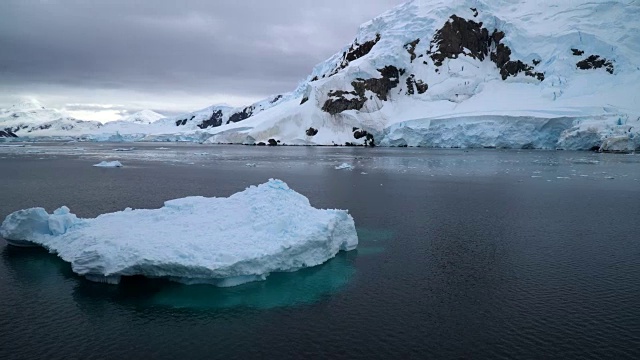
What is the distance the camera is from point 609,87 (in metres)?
72.2

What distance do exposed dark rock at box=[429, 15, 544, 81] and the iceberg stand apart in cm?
8357

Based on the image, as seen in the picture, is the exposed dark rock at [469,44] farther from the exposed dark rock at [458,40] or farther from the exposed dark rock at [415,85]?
the exposed dark rock at [415,85]

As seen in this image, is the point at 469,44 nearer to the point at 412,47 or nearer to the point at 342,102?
the point at 412,47

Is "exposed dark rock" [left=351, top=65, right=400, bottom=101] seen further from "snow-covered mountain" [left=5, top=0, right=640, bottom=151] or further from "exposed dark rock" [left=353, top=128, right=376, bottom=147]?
"exposed dark rock" [left=353, top=128, right=376, bottom=147]

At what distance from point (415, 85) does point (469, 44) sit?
14684 mm

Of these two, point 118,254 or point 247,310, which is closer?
point 247,310

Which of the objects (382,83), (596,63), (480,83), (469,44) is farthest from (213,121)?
(596,63)

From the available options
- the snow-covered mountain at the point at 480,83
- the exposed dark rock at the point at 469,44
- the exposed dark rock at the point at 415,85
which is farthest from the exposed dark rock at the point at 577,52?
the exposed dark rock at the point at 415,85

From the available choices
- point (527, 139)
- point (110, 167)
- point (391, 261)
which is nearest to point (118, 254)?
point (391, 261)

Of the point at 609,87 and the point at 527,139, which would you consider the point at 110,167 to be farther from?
the point at 609,87

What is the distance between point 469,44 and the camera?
9269 centimetres

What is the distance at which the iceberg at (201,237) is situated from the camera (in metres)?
10.2

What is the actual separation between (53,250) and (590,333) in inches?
489

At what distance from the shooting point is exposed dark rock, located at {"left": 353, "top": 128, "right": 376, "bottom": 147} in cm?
8344
